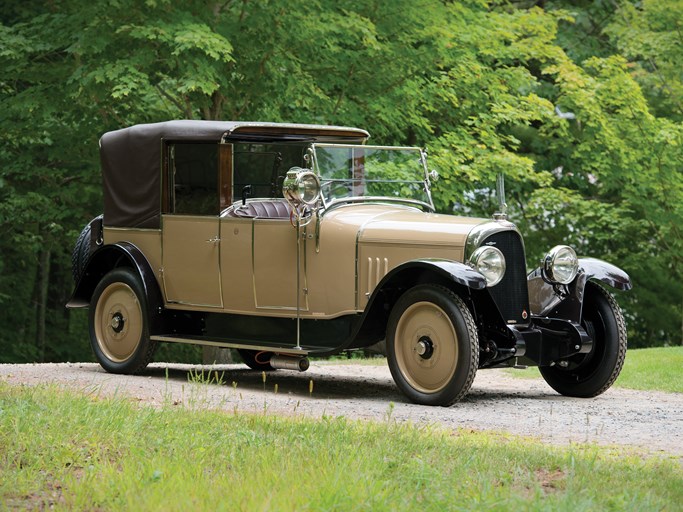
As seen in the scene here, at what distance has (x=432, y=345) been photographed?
900cm

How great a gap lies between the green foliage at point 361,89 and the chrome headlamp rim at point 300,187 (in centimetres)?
442

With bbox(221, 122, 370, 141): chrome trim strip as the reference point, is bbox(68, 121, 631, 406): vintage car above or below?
below

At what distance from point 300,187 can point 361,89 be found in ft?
22.3

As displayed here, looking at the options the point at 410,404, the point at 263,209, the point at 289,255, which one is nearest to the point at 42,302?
the point at 263,209

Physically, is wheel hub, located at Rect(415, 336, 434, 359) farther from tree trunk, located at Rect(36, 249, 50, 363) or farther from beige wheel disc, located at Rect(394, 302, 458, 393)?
tree trunk, located at Rect(36, 249, 50, 363)

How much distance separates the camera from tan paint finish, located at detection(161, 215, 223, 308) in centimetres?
1048

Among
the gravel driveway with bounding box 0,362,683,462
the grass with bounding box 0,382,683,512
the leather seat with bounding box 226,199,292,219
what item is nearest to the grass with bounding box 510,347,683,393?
the gravel driveway with bounding box 0,362,683,462

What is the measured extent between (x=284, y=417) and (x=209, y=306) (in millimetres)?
3013

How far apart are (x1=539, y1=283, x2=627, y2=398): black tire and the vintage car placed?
1 centimetres

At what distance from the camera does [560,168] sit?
21469mm

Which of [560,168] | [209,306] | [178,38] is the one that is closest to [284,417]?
[209,306]

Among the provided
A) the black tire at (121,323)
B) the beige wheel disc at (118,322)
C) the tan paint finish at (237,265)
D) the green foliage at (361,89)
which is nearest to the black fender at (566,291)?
the tan paint finish at (237,265)

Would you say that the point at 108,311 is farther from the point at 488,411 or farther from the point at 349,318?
the point at 488,411

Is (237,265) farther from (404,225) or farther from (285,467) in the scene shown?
(285,467)
